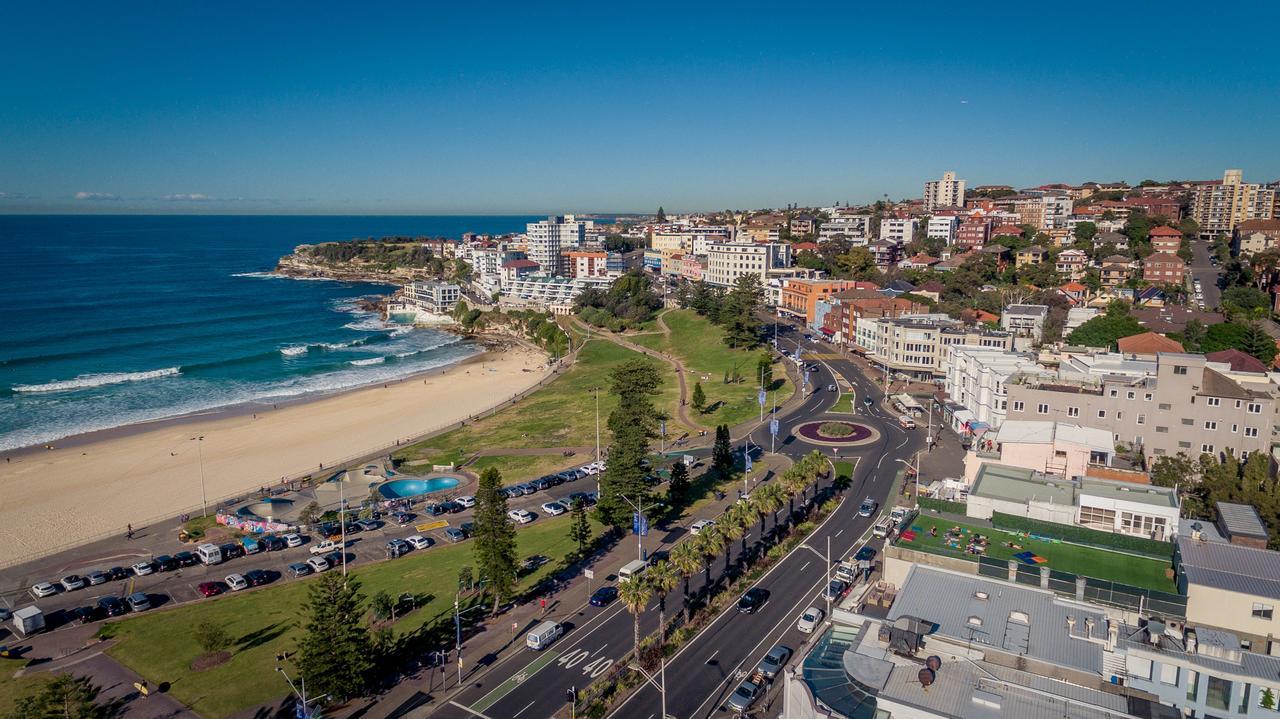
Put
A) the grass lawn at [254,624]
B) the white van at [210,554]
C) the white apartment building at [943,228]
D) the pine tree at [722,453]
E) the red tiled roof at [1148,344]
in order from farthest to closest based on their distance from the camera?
the white apartment building at [943,228] → the red tiled roof at [1148,344] → the pine tree at [722,453] → the white van at [210,554] → the grass lawn at [254,624]

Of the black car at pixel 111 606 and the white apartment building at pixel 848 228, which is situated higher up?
the white apartment building at pixel 848 228

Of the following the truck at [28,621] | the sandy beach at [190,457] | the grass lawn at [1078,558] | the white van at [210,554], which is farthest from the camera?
the sandy beach at [190,457]

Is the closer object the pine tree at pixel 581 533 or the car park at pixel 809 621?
the car park at pixel 809 621

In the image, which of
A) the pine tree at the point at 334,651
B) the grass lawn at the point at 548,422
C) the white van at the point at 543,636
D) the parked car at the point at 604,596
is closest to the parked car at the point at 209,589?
the pine tree at the point at 334,651

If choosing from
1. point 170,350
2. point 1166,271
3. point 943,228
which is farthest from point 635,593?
point 943,228

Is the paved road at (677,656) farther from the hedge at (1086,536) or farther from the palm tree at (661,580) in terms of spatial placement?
the hedge at (1086,536)

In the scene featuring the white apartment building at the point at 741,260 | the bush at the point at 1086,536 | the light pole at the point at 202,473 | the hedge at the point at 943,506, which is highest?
the white apartment building at the point at 741,260

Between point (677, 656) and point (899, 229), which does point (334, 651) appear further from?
point (899, 229)
